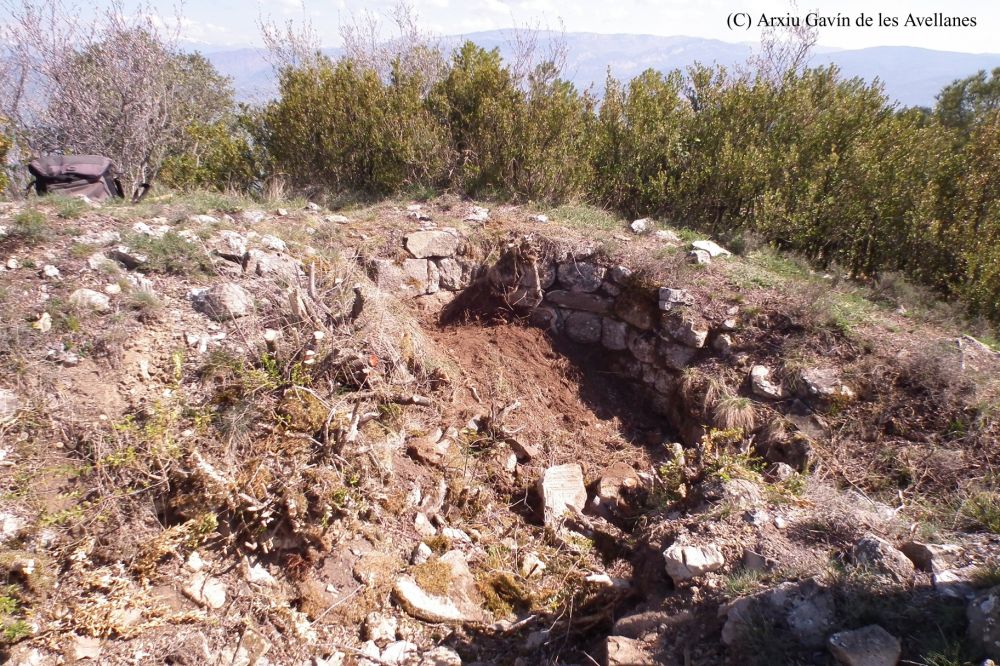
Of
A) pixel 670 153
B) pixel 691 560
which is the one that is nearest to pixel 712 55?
pixel 670 153

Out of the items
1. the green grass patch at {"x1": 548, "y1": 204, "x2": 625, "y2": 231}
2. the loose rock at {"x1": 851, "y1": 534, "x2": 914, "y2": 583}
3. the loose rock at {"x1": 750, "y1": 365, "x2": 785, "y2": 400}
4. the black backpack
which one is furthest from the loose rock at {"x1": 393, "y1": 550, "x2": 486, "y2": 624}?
the black backpack

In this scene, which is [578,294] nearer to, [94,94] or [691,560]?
[691,560]

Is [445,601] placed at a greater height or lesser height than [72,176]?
lesser

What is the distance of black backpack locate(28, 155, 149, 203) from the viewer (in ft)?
17.4

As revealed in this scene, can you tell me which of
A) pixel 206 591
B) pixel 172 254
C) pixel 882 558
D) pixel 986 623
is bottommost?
pixel 206 591

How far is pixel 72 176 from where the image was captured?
17.7ft

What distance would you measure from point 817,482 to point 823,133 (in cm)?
470

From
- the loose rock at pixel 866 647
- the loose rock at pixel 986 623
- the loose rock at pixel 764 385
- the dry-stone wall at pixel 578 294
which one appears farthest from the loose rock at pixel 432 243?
the loose rock at pixel 986 623

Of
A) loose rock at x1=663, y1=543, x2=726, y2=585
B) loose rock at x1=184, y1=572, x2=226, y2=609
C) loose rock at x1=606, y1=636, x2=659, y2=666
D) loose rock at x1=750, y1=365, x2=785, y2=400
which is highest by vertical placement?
loose rock at x1=750, y1=365, x2=785, y2=400

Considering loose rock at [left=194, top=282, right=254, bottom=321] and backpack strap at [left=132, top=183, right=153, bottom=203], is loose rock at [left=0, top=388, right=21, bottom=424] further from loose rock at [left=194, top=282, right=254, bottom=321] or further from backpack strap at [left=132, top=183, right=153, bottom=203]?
backpack strap at [left=132, top=183, right=153, bottom=203]

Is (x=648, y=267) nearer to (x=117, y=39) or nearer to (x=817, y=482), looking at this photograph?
(x=817, y=482)

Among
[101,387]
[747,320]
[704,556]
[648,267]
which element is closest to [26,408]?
[101,387]

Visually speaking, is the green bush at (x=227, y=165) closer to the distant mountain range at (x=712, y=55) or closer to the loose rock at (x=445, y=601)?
the loose rock at (x=445, y=601)

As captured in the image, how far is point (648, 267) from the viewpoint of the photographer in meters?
5.20
